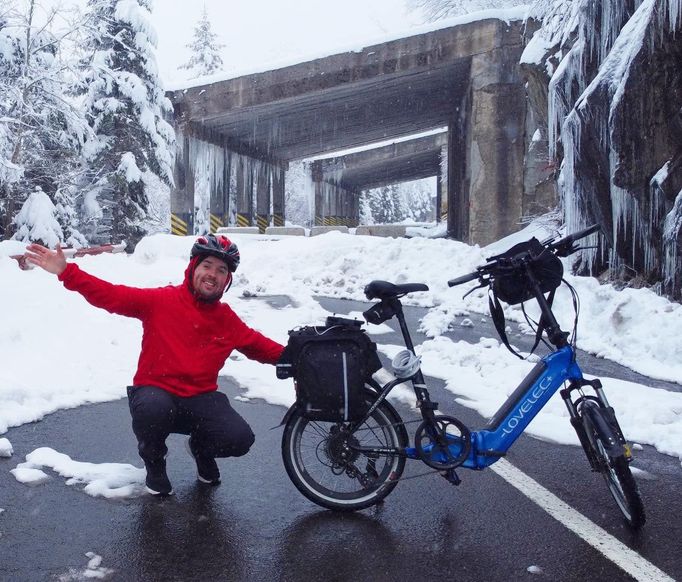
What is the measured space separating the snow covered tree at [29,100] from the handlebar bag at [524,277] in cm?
1961

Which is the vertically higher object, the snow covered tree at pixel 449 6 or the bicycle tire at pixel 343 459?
the snow covered tree at pixel 449 6

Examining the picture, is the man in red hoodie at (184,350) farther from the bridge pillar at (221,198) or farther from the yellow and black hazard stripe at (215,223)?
the yellow and black hazard stripe at (215,223)

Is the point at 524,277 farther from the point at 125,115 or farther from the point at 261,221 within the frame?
the point at 261,221

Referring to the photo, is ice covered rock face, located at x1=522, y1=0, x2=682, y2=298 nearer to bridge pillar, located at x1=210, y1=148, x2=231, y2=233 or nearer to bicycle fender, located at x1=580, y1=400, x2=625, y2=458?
bicycle fender, located at x1=580, y1=400, x2=625, y2=458

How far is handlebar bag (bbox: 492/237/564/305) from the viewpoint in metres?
3.51

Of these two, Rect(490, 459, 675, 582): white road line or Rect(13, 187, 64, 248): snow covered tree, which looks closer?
Rect(490, 459, 675, 582): white road line

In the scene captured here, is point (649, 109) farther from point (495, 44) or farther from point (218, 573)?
point (495, 44)

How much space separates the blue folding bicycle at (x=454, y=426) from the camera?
3436 millimetres

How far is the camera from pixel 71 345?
7.43 metres

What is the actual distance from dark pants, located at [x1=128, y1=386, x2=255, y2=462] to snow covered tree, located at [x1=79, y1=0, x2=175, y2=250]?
2489cm

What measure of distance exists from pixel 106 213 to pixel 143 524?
3347 centimetres

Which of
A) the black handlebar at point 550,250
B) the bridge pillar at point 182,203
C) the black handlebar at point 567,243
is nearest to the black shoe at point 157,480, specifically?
the black handlebar at point 550,250

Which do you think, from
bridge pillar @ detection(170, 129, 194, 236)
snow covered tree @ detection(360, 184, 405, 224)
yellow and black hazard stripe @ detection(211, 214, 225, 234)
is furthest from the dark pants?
snow covered tree @ detection(360, 184, 405, 224)

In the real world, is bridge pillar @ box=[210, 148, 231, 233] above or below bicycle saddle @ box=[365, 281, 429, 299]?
above
